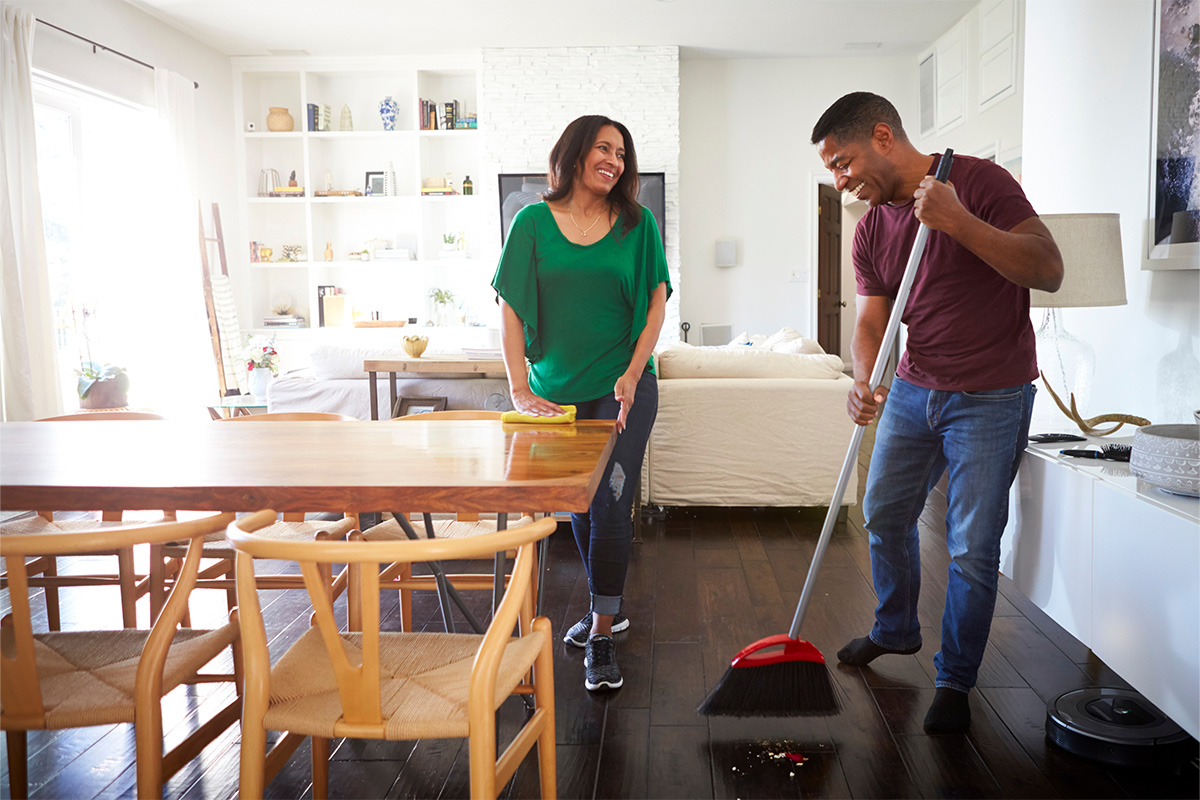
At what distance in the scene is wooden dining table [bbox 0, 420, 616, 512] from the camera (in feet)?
4.18

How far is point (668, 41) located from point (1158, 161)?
209 inches

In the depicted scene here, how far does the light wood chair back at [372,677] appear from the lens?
1.06m

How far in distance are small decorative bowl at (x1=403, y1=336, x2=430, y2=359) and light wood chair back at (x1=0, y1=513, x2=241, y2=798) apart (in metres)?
2.25

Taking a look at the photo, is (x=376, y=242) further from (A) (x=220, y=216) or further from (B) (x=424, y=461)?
(B) (x=424, y=461)

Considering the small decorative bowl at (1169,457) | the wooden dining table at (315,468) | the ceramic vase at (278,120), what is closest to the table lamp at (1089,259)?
the small decorative bowl at (1169,457)

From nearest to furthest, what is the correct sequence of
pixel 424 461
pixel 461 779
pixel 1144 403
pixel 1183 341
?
pixel 424 461, pixel 461 779, pixel 1183 341, pixel 1144 403

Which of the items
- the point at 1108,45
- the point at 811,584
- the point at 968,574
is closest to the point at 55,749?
the point at 811,584

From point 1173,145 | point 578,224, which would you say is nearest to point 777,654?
point 578,224

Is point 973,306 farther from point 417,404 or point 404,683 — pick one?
point 417,404

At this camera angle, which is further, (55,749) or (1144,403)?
(1144,403)

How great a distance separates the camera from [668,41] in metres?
6.84

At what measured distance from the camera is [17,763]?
4.23 ft

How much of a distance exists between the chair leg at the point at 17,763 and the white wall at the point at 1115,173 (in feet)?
8.21

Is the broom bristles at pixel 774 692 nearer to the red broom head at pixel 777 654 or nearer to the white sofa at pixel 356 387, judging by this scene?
the red broom head at pixel 777 654
